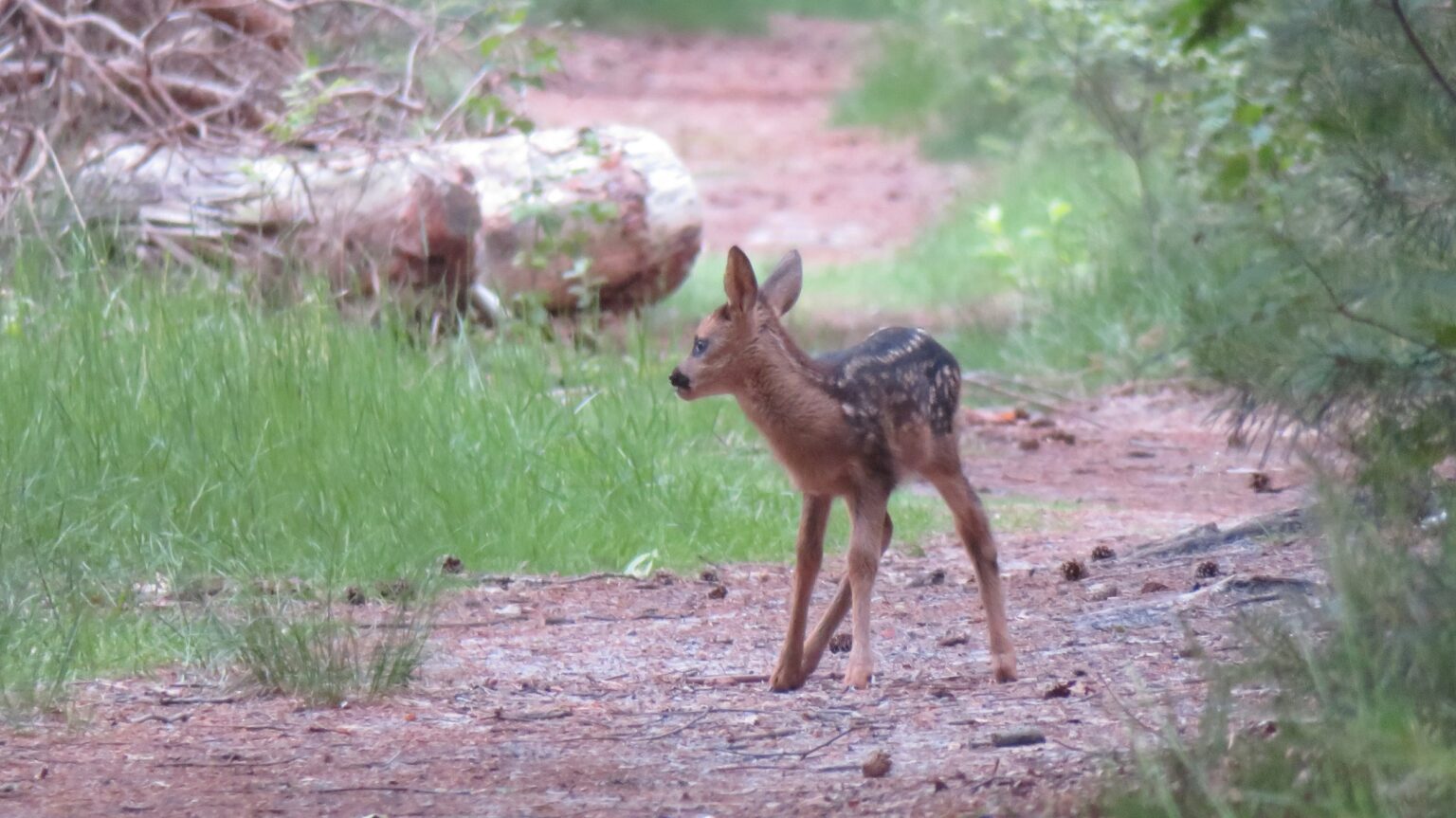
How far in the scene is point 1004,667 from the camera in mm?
5246

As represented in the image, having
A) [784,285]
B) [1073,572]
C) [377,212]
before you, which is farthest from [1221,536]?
[377,212]

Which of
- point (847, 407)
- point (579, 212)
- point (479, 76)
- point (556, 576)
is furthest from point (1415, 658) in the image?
point (479, 76)

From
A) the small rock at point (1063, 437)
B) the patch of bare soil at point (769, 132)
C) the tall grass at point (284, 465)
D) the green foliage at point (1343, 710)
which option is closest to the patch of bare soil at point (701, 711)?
the green foliage at point (1343, 710)

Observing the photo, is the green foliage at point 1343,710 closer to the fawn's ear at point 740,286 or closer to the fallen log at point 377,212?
the fawn's ear at point 740,286

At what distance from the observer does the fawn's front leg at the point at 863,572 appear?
5238mm

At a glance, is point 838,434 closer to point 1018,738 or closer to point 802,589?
point 802,589

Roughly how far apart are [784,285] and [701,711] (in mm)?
1289

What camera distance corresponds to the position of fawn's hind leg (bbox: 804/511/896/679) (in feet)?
17.6

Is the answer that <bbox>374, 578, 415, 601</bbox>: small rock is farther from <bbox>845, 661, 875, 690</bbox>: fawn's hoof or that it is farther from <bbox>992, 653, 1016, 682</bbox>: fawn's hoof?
<bbox>992, 653, 1016, 682</bbox>: fawn's hoof

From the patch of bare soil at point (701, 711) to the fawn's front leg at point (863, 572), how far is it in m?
0.07

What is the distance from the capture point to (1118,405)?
1162cm

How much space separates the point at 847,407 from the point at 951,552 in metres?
2.76

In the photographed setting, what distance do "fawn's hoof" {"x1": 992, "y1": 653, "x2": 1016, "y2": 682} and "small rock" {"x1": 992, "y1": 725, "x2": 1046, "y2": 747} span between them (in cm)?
72

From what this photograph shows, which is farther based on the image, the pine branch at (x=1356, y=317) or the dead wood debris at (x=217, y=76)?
the dead wood debris at (x=217, y=76)
